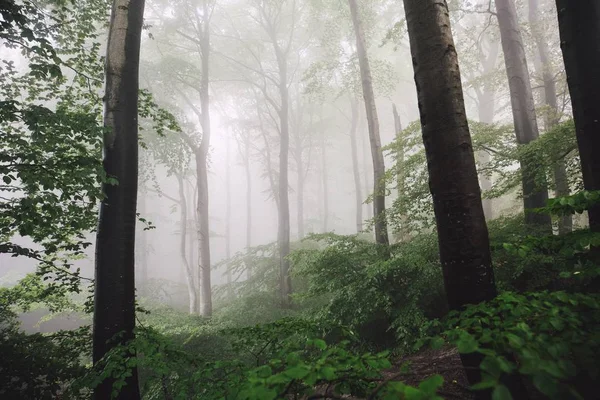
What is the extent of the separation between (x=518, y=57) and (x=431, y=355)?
6394mm

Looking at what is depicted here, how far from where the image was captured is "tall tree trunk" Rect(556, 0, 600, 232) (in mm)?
2416

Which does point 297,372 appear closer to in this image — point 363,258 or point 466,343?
point 466,343

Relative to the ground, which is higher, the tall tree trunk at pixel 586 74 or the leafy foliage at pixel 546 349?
the tall tree trunk at pixel 586 74

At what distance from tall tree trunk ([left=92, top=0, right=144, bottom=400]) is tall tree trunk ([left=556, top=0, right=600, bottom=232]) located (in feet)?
14.6

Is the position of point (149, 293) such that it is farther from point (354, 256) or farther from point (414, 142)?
point (414, 142)

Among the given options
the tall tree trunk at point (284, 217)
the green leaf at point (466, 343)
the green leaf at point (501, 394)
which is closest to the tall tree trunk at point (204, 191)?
the tall tree trunk at point (284, 217)

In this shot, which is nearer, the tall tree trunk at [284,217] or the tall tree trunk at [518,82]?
the tall tree trunk at [518,82]

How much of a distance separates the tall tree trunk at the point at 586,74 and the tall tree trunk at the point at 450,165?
1.22m

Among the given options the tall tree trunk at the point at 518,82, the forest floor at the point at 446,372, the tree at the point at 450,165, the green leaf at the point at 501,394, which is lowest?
the forest floor at the point at 446,372

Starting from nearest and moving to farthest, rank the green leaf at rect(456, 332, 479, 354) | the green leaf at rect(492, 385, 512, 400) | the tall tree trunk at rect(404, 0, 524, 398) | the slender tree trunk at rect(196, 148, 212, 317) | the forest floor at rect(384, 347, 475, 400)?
the green leaf at rect(492, 385, 512, 400)
the green leaf at rect(456, 332, 479, 354)
the tall tree trunk at rect(404, 0, 524, 398)
the forest floor at rect(384, 347, 475, 400)
the slender tree trunk at rect(196, 148, 212, 317)

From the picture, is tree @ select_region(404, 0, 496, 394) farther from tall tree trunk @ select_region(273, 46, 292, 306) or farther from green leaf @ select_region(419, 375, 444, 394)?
tall tree trunk @ select_region(273, 46, 292, 306)

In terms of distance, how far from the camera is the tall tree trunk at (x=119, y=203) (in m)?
3.23

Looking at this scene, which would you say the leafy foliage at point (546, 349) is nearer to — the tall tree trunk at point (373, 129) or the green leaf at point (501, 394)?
the green leaf at point (501, 394)

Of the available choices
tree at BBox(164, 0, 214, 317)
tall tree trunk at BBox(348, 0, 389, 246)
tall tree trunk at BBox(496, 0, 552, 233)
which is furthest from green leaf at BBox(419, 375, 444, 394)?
tree at BBox(164, 0, 214, 317)
